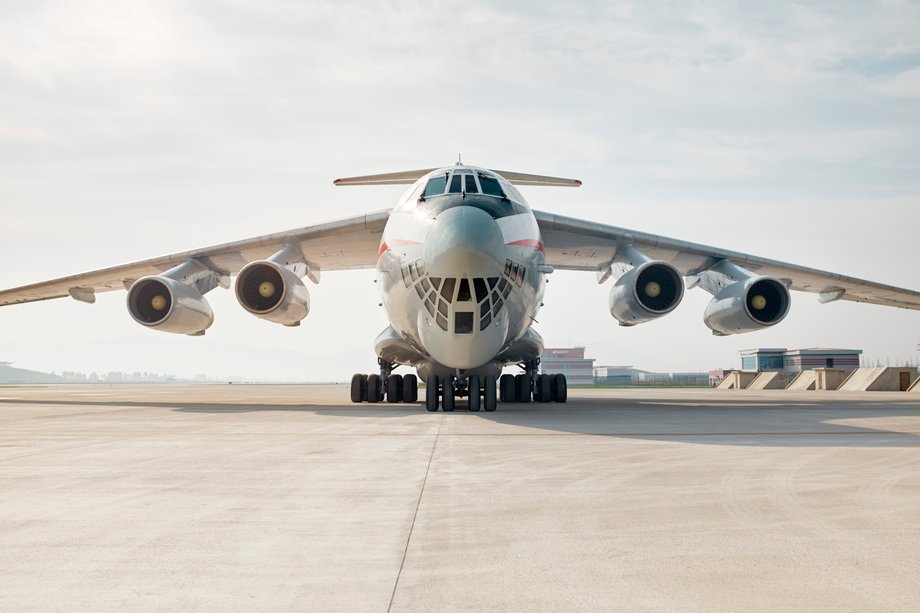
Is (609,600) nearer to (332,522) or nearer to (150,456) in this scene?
(332,522)

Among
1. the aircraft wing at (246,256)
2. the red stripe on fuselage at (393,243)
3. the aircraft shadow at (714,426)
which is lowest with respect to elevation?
the aircraft shadow at (714,426)

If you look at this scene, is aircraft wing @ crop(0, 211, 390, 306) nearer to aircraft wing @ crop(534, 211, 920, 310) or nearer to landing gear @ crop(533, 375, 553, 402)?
aircraft wing @ crop(534, 211, 920, 310)

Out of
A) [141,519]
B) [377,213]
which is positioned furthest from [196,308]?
[141,519]

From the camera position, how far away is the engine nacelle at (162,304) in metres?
13.2

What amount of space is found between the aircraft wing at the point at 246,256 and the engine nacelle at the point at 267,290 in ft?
5.24

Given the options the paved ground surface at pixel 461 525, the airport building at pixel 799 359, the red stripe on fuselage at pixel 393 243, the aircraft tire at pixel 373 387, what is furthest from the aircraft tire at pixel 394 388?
the airport building at pixel 799 359

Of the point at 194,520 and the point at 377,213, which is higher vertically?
the point at 377,213

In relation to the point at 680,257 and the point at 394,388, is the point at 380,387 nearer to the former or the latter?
the point at 394,388

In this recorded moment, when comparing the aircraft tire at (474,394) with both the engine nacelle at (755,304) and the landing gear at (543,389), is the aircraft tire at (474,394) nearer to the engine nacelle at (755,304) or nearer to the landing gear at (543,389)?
the landing gear at (543,389)

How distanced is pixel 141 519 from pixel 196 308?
10902mm

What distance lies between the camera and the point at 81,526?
327 centimetres

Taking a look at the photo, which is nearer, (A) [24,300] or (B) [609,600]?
(B) [609,600]

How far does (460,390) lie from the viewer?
12039 millimetres

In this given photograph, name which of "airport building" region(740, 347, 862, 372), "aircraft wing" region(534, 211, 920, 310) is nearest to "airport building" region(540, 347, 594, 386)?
"airport building" region(740, 347, 862, 372)
